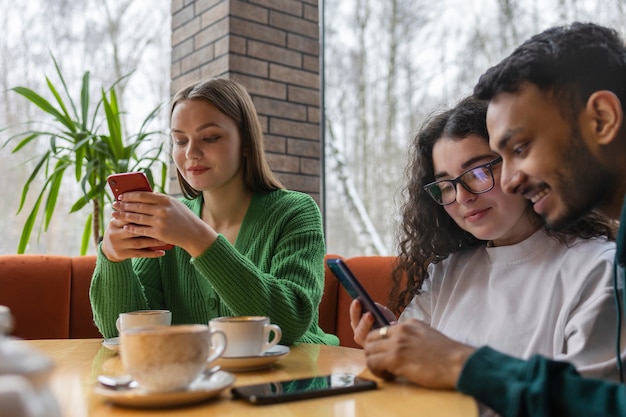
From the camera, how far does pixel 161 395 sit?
747 mm

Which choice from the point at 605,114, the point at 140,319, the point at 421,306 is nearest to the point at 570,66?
the point at 605,114

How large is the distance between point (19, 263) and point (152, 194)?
114 centimetres

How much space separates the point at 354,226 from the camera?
3740mm

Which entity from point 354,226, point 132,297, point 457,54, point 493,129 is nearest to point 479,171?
point 493,129

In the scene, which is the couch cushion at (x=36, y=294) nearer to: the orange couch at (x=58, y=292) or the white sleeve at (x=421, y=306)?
the orange couch at (x=58, y=292)

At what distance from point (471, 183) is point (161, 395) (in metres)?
0.86

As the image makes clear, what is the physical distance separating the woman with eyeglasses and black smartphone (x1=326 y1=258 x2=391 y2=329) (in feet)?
0.08

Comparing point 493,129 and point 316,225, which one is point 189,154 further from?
point 493,129

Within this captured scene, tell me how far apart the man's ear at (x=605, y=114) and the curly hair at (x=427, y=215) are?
378 millimetres

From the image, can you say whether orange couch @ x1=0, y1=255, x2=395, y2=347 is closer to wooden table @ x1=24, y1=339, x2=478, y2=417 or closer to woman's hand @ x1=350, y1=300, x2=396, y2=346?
woman's hand @ x1=350, y1=300, x2=396, y2=346

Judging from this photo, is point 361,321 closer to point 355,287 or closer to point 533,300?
point 355,287

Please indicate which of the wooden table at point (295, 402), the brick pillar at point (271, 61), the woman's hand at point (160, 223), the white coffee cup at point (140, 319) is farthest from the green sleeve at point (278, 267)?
the brick pillar at point (271, 61)

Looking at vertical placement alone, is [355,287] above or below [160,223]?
below

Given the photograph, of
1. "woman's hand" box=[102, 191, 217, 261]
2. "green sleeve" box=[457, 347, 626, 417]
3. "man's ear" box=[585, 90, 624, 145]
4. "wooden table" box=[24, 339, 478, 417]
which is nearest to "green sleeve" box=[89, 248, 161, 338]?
"woman's hand" box=[102, 191, 217, 261]
